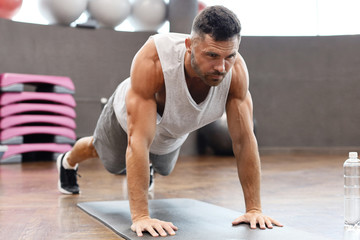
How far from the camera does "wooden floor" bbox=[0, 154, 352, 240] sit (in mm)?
1768

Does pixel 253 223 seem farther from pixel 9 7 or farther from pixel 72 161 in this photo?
pixel 9 7

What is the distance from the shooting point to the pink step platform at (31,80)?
454 cm

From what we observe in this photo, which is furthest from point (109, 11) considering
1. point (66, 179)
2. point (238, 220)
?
point (238, 220)

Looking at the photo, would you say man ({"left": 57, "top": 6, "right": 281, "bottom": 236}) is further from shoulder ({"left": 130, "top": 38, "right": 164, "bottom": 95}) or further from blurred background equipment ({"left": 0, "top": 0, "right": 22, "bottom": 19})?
blurred background equipment ({"left": 0, "top": 0, "right": 22, "bottom": 19})

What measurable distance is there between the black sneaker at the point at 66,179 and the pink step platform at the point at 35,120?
2.14 metres

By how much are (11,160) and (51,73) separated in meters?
1.13

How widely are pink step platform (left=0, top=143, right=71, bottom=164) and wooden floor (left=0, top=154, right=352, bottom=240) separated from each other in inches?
7.5

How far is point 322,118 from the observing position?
6.03 metres

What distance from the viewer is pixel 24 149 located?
4.65m

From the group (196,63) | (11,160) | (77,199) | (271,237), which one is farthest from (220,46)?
(11,160)

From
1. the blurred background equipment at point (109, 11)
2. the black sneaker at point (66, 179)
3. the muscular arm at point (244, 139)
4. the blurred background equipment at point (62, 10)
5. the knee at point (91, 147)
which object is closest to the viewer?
the muscular arm at point (244, 139)

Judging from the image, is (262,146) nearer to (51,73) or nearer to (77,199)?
(51,73)

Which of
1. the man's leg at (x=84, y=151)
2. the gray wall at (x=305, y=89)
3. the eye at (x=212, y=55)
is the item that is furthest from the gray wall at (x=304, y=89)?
the eye at (x=212, y=55)

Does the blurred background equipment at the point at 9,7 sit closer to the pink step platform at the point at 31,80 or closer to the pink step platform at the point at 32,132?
the pink step platform at the point at 31,80
